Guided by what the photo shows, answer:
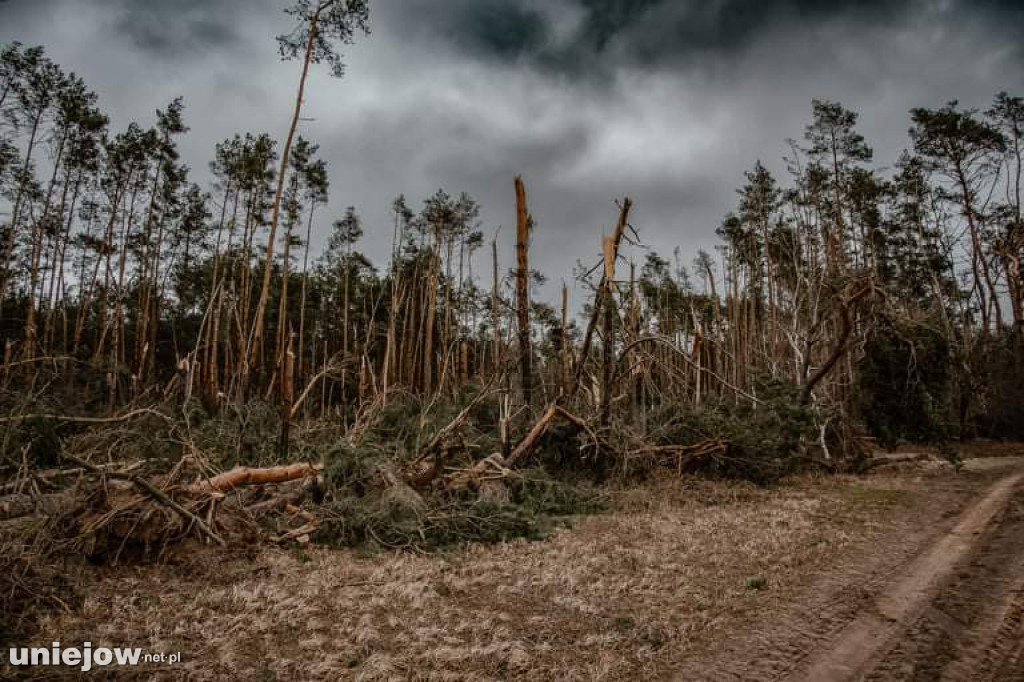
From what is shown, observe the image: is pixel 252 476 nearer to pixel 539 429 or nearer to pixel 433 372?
pixel 539 429

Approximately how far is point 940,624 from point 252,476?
6.84 metres

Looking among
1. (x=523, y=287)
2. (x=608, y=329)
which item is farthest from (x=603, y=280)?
(x=523, y=287)

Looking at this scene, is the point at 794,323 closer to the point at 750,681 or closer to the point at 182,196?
the point at 750,681

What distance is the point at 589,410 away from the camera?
33.6 ft

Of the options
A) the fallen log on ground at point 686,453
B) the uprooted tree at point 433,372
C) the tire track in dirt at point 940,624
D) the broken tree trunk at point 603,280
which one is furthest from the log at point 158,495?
the fallen log on ground at point 686,453

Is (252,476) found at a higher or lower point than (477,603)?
higher

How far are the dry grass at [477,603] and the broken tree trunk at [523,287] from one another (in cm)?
393

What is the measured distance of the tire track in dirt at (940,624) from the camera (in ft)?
10.0

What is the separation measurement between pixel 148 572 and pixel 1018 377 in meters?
24.2

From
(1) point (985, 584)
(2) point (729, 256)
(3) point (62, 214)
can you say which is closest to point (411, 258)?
(3) point (62, 214)

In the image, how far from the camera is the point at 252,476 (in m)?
6.39

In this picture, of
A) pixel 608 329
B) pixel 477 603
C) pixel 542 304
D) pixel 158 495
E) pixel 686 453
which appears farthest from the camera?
pixel 542 304

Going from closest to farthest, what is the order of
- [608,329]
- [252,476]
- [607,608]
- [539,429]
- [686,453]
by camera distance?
[607,608], [252,476], [539,429], [608,329], [686,453]

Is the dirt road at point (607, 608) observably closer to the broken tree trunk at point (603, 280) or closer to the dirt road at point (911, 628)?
the dirt road at point (911, 628)
